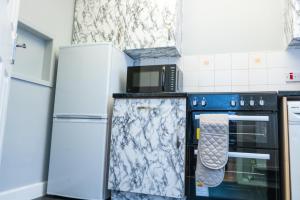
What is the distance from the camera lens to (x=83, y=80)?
7.63 ft

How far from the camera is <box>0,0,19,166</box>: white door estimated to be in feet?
4.26

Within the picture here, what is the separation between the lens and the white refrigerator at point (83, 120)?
217 centimetres

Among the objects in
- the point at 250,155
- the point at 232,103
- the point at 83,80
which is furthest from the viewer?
the point at 83,80

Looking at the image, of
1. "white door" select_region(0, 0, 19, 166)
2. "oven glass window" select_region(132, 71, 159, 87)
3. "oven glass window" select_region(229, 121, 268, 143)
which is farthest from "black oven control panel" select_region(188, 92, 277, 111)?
"white door" select_region(0, 0, 19, 166)

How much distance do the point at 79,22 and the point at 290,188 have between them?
253cm

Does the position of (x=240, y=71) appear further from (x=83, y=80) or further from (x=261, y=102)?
(x=83, y=80)

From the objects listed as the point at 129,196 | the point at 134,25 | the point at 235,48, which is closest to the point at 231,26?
the point at 235,48

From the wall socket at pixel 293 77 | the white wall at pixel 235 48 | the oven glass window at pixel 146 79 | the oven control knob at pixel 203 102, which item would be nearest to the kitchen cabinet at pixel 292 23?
the white wall at pixel 235 48

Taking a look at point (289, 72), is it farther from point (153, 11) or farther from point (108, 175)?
point (108, 175)

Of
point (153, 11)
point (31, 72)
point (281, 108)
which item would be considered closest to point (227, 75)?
point (281, 108)

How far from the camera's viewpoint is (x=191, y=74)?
2711mm

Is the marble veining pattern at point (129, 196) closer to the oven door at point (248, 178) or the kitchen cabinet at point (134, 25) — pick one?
the oven door at point (248, 178)

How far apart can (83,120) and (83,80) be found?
37 cm

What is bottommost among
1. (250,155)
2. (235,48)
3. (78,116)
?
(250,155)
